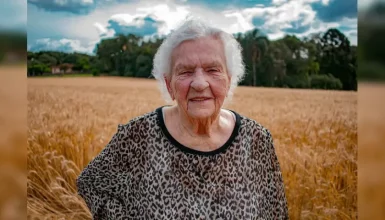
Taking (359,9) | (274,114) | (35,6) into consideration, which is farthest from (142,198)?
(359,9)

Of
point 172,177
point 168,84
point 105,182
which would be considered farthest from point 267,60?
point 105,182

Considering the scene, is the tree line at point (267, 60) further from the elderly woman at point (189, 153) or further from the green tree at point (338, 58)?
the elderly woman at point (189, 153)

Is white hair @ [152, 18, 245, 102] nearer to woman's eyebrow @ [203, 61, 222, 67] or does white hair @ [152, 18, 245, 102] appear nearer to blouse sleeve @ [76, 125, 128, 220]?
woman's eyebrow @ [203, 61, 222, 67]

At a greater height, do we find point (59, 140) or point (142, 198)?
point (59, 140)

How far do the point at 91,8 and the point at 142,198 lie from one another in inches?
46.0

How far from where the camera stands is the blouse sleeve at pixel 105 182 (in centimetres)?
182

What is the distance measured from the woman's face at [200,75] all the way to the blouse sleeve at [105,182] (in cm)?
33

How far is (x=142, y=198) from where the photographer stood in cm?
179

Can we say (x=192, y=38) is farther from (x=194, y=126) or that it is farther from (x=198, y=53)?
(x=194, y=126)

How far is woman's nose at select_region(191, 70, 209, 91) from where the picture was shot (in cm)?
171

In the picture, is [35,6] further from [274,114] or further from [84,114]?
[274,114]

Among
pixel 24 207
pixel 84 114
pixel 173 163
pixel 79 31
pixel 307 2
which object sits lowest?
pixel 24 207

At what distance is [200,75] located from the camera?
172 cm

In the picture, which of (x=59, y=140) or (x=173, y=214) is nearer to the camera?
(x=173, y=214)
